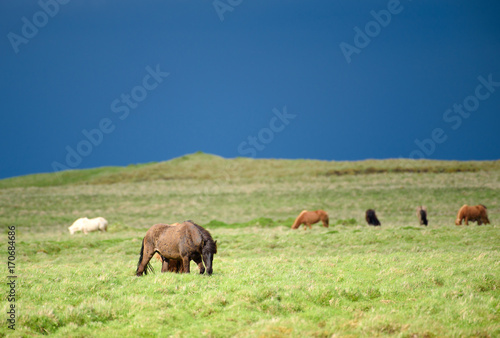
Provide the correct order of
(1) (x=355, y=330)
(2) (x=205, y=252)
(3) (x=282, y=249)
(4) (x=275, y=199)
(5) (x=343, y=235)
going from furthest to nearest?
(4) (x=275, y=199) < (5) (x=343, y=235) < (3) (x=282, y=249) < (2) (x=205, y=252) < (1) (x=355, y=330)

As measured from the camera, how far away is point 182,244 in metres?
14.3

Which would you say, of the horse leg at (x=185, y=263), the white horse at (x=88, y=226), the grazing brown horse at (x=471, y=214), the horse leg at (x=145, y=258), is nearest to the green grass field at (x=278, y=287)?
the horse leg at (x=185, y=263)

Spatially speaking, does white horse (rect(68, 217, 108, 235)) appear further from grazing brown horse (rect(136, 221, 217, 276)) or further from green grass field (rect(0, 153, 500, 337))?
grazing brown horse (rect(136, 221, 217, 276))

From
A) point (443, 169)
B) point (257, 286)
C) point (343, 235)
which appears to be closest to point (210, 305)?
point (257, 286)

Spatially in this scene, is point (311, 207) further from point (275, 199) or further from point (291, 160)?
point (291, 160)

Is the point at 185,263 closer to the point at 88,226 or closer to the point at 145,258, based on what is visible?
the point at 145,258

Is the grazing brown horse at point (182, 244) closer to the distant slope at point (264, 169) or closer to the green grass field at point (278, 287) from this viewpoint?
the green grass field at point (278, 287)

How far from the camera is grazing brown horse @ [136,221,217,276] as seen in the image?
47.1 ft

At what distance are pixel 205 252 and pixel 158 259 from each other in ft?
17.7

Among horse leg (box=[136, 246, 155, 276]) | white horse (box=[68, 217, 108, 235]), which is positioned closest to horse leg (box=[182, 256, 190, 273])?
horse leg (box=[136, 246, 155, 276])

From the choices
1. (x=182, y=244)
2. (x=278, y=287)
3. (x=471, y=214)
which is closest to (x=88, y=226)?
(x=182, y=244)

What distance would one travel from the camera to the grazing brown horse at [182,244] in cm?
1434

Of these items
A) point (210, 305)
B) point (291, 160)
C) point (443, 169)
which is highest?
point (291, 160)

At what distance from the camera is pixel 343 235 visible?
2869 centimetres
